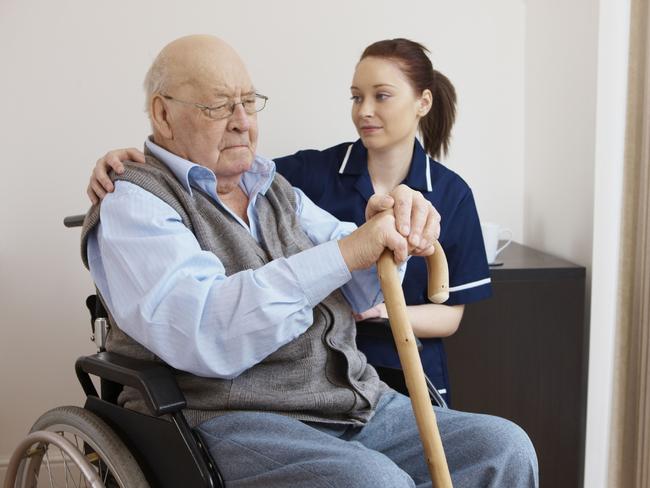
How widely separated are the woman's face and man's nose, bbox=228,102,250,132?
540 mm

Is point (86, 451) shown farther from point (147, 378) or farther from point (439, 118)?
point (439, 118)

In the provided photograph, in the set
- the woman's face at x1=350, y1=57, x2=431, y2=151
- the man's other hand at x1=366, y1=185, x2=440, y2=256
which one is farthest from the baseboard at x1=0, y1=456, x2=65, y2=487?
the man's other hand at x1=366, y1=185, x2=440, y2=256

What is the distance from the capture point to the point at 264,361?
1.44m

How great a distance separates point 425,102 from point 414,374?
0.99 metres

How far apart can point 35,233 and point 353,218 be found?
108 centimetres

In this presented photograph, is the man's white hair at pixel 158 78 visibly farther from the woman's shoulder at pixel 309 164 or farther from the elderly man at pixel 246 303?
the woman's shoulder at pixel 309 164

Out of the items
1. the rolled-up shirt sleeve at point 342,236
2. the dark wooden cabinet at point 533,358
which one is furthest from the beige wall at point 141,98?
the rolled-up shirt sleeve at point 342,236

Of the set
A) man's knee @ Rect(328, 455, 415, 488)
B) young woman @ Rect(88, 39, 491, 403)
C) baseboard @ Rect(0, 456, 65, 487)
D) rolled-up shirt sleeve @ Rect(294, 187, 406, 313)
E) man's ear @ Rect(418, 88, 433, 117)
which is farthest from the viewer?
baseboard @ Rect(0, 456, 65, 487)

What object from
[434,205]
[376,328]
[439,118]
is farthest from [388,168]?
[376,328]

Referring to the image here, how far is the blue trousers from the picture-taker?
1263mm

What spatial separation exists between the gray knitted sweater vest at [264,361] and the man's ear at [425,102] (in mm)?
702

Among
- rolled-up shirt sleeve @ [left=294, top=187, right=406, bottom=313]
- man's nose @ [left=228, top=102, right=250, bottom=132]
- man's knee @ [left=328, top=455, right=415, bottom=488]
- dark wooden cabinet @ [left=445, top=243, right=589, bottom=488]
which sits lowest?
dark wooden cabinet @ [left=445, top=243, right=589, bottom=488]

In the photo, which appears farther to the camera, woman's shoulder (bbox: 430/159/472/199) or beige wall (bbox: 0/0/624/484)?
beige wall (bbox: 0/0/624/484)

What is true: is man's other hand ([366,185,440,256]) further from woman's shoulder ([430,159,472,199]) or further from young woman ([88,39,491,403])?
woman's shoulder ([430,159,472,199])
